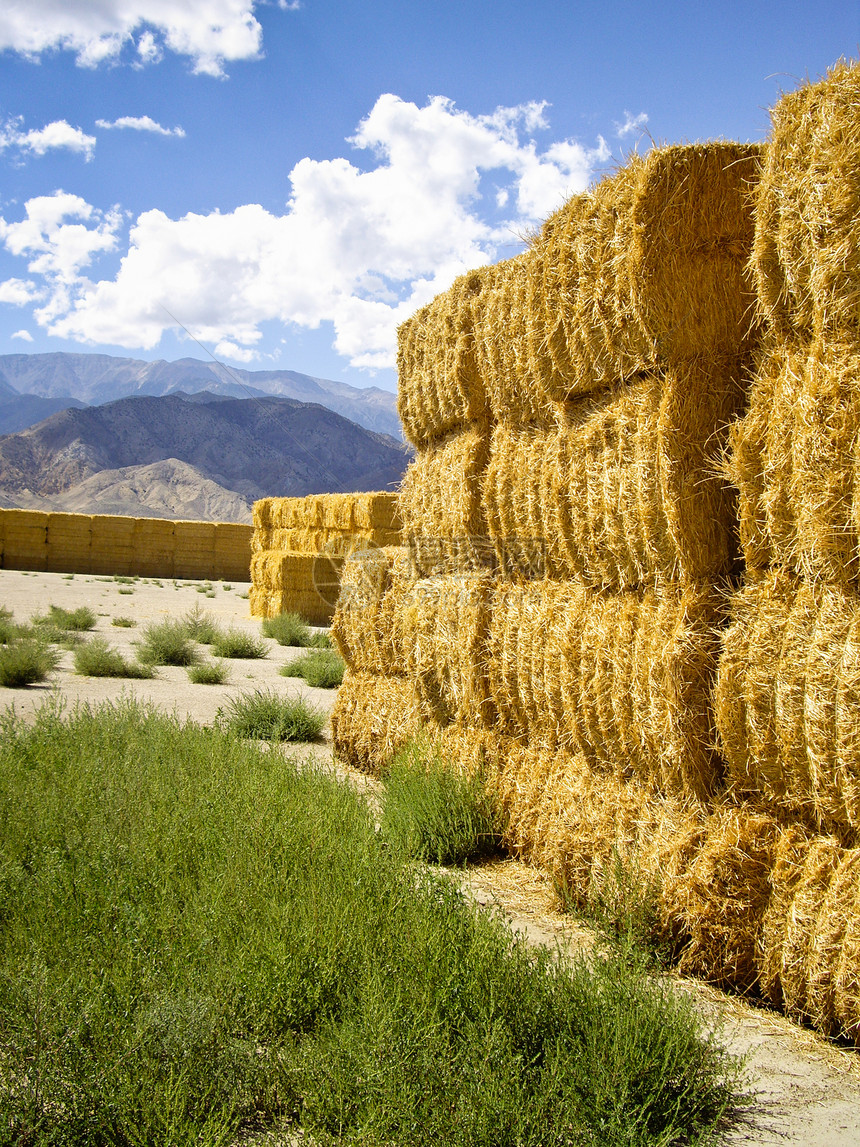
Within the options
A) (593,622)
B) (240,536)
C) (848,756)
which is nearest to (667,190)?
(593,622)

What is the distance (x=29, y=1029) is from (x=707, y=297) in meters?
3.74

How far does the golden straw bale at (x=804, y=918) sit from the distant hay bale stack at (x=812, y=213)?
193 cm

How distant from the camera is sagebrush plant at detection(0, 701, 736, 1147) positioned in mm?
2246

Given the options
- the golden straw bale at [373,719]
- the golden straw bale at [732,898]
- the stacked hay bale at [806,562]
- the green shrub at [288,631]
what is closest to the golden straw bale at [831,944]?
the stacked hay bale at [806,562]

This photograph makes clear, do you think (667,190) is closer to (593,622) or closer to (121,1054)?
(593,622)

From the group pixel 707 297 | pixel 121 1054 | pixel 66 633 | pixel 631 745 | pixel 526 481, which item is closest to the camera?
pixel 121 1054

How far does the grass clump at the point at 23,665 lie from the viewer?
31.0 ft

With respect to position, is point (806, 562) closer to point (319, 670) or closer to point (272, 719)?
point (272, 719)

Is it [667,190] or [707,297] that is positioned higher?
[667,190]

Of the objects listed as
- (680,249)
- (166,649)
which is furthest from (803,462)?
(166,649)

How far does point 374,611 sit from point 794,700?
13.6 ft

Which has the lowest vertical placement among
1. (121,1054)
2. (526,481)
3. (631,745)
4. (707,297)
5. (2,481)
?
(121,1054)

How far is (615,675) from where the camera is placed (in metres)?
4.00

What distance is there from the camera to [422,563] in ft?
20.9
